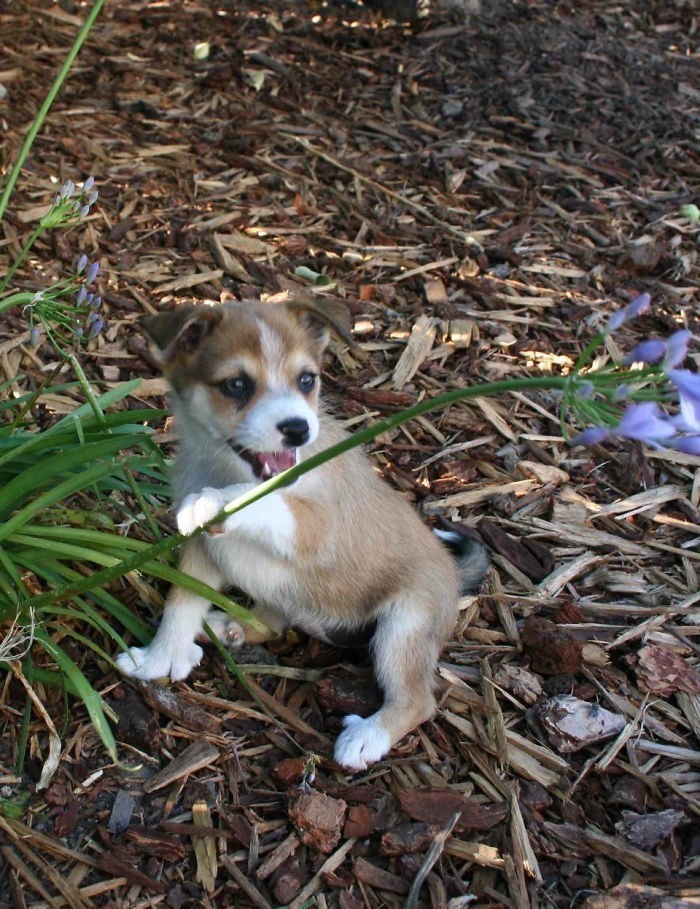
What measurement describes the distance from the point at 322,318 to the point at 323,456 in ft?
5.31

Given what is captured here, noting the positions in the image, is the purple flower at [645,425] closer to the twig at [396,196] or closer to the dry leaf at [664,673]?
the dry leaf at [664,673]

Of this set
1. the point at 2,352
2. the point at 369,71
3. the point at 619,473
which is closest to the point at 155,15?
the point at 369,71

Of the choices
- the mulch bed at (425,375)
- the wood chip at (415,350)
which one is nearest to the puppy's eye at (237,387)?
the mulch bed at (425,375)

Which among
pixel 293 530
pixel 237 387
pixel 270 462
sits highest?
pixel 237 387

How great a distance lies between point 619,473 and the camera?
5.20m

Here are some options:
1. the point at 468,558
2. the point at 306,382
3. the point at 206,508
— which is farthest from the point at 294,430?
the point at 468,558

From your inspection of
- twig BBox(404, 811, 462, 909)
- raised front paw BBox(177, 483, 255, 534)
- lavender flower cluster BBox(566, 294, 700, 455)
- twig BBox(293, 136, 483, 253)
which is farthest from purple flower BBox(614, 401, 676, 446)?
twig BBox(293, 136, 483, 253)

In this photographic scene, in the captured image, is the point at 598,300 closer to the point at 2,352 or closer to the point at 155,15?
the point at 2,352

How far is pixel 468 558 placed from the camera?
449 cm

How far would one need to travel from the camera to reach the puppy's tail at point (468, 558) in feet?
14.6

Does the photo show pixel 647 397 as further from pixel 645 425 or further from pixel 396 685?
pixel 396 685

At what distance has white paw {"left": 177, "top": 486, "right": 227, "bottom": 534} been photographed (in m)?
3.15

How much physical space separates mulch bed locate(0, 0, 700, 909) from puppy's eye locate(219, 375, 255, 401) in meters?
1.17

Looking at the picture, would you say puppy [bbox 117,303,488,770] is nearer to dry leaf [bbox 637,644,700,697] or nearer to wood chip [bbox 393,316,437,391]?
dry leaf [bbox 637,644,700,697]
